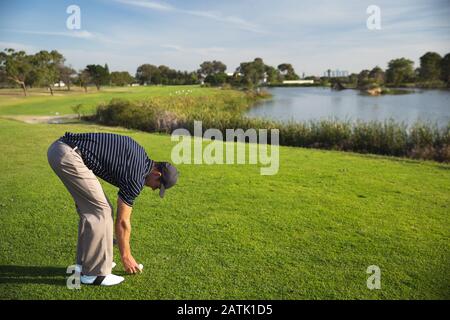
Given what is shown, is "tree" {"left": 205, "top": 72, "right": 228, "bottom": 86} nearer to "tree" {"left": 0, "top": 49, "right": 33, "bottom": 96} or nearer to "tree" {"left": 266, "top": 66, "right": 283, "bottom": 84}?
"tree" {"left": 266, "top": 66, "right": 283, "bottom": 84}

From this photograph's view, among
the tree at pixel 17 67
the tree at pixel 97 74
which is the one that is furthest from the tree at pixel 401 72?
the tree at pixel 17 67

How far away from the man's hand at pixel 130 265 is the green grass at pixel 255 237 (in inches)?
4.5

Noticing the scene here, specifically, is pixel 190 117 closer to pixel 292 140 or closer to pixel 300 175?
pixel 292 140

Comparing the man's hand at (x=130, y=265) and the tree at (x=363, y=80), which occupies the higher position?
the tree at (x=363, y=80)

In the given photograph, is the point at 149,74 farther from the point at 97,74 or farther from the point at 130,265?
the point at 130,265

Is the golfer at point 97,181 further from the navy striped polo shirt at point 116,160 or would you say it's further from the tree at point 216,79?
the tree at point 216,79

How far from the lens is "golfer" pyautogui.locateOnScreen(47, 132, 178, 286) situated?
3289mm

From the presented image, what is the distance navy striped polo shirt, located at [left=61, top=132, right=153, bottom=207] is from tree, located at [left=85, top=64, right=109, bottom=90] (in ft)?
211

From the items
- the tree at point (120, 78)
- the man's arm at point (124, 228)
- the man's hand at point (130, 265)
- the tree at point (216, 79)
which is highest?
the tree at point (120, 78)

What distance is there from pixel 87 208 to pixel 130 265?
2.43 feet

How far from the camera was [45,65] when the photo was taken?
2058 inches

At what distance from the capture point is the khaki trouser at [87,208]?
3.28 m

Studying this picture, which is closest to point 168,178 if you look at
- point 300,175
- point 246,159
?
point 300,175
